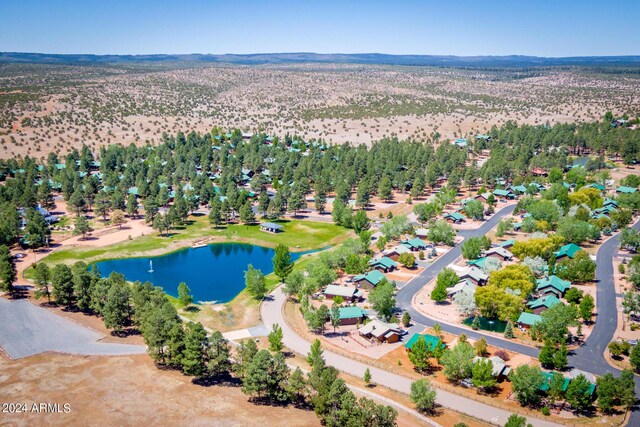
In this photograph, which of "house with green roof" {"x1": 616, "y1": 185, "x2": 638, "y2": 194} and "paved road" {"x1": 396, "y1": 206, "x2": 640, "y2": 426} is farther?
"house with green roof" {"x1": 616, "y1": 185, "x2": 638, "y2": 194}

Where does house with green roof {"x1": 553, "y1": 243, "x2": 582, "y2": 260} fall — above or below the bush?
above

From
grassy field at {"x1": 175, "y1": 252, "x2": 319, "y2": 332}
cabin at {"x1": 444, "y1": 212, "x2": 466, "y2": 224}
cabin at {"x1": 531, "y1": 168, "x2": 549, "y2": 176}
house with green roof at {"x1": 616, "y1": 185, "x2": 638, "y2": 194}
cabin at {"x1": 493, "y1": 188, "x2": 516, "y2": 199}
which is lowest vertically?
grassy field at {"x1": 175, "y1": 252, "x2": 319, "y2": 332}

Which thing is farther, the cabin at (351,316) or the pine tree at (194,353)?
the cabin at (351,316)

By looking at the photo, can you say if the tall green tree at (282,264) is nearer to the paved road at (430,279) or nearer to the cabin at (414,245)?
the paved road at (430,279)

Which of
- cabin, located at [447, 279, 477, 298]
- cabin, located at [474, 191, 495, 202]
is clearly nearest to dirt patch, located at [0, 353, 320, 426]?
cabin, located at [447, 279, 477, 298]

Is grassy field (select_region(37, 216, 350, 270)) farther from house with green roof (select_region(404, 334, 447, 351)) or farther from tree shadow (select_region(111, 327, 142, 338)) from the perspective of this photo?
house with green roof (select_region(404, 334, 447, 351))

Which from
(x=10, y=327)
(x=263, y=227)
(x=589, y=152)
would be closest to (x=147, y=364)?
(x=10, y=327)

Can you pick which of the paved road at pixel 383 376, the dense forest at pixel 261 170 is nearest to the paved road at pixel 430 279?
the paved road at pixel 383 376

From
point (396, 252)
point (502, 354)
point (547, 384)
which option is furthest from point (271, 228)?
point (547, 384)
